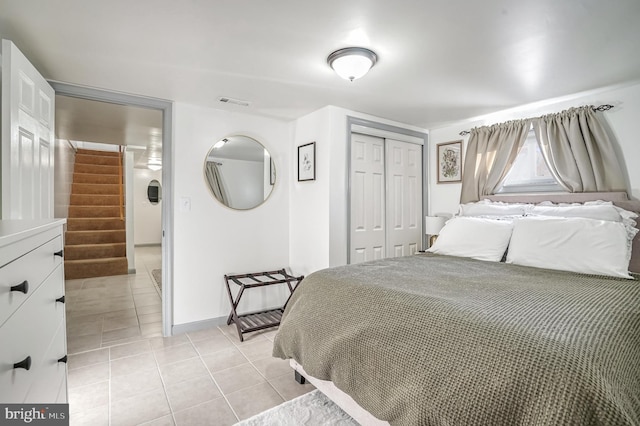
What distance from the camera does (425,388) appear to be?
1.18 meters

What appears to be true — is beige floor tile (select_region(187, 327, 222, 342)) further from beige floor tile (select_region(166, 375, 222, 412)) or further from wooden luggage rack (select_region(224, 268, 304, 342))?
beige floor tile (select_region(166, 375, 222, 412))

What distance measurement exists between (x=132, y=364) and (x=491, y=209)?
3482 millimetres

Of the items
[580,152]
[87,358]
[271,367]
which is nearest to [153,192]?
[87,358]

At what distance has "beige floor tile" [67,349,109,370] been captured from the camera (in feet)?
8.13

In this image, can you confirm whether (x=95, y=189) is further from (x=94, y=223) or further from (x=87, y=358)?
(x=87, y=358)

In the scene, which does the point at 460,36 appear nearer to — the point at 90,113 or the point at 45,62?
the point at 45,62

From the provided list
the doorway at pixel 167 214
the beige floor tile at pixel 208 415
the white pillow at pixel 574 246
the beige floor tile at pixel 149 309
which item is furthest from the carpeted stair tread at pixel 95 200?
the white pillow at pixel 574 246

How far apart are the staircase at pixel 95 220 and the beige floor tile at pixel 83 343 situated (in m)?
3.01

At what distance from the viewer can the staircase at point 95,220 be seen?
5602mm

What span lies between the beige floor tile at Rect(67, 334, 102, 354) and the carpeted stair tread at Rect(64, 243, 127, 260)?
3.33 meters

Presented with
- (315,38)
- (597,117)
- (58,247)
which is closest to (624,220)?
(597,117)

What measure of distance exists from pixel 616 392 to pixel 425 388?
554 mm

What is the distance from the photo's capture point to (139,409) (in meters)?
1.92

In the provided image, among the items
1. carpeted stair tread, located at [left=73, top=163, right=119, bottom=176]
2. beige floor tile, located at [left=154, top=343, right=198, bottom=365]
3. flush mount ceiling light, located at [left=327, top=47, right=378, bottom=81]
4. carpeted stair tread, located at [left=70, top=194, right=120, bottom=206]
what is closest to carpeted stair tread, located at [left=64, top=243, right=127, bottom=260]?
carpeted stair tread, located at [left=70, top=194, right=120, bottom=206]
